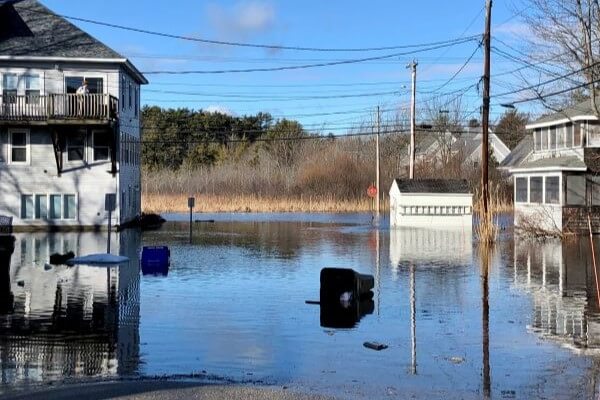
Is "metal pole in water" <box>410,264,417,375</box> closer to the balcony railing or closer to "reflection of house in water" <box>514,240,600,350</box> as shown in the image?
"reflection of house in water" <box>514,240,600,350</box>

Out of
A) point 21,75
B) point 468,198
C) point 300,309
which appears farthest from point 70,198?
point 300,309

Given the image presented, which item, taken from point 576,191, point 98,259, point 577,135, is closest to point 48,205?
point 98,259

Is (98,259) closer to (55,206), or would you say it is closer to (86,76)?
(55,206)

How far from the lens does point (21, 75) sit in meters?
38.7

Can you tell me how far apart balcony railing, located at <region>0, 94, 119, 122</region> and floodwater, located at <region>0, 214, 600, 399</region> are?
12.5 meters

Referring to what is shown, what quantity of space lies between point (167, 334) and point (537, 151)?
35.5 meters

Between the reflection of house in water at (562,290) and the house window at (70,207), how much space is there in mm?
21422

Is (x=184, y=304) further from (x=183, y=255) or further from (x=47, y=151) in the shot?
(x=47, y=151)

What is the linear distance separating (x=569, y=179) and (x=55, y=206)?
81.6 ft

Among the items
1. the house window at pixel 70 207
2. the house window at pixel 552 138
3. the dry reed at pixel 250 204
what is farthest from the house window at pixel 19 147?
the house window at pixel 552 138

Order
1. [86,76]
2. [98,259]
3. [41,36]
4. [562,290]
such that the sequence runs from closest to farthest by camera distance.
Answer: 1. [562,290]
2. [98,259]
3. [86,76]
4. [41,36]

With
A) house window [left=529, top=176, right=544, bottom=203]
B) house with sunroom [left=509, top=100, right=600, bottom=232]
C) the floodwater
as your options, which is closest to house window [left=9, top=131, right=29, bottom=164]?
the floodwater

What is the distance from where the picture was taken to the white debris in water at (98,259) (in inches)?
945

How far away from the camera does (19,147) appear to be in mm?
39406
